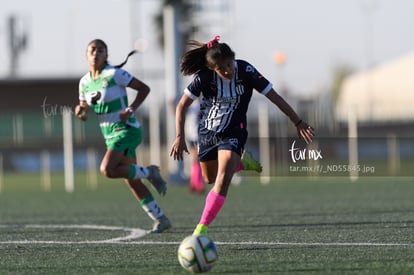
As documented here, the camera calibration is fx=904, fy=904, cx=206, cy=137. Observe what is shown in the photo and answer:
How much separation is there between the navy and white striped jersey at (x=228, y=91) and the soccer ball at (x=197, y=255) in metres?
1.65

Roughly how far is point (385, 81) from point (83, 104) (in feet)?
184

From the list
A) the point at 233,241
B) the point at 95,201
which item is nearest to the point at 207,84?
the point at 233,241

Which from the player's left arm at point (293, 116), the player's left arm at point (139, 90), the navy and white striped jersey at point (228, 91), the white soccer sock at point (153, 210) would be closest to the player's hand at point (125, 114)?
the player's left arm at point (139, 90)

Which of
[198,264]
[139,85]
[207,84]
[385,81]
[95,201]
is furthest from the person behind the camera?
[385,81]

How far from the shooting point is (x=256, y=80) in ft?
26.2

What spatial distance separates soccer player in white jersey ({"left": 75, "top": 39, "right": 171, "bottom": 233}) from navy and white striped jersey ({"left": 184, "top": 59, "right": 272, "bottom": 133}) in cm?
179

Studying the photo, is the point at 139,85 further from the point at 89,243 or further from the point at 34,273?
the point at 34,273

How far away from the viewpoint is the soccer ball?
6.51 meters

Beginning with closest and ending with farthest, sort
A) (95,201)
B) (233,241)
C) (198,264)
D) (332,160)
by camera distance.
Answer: (198,264) → (233,241) → (95,201) → (332,160)

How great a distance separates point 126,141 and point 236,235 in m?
1.69

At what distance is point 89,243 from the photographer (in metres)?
8.66

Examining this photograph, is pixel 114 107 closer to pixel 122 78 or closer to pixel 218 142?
pixel 122 78

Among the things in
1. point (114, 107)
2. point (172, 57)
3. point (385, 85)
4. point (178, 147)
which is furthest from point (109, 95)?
point (385, 85)

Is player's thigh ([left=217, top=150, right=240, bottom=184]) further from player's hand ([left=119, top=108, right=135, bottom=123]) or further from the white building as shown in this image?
the white building
